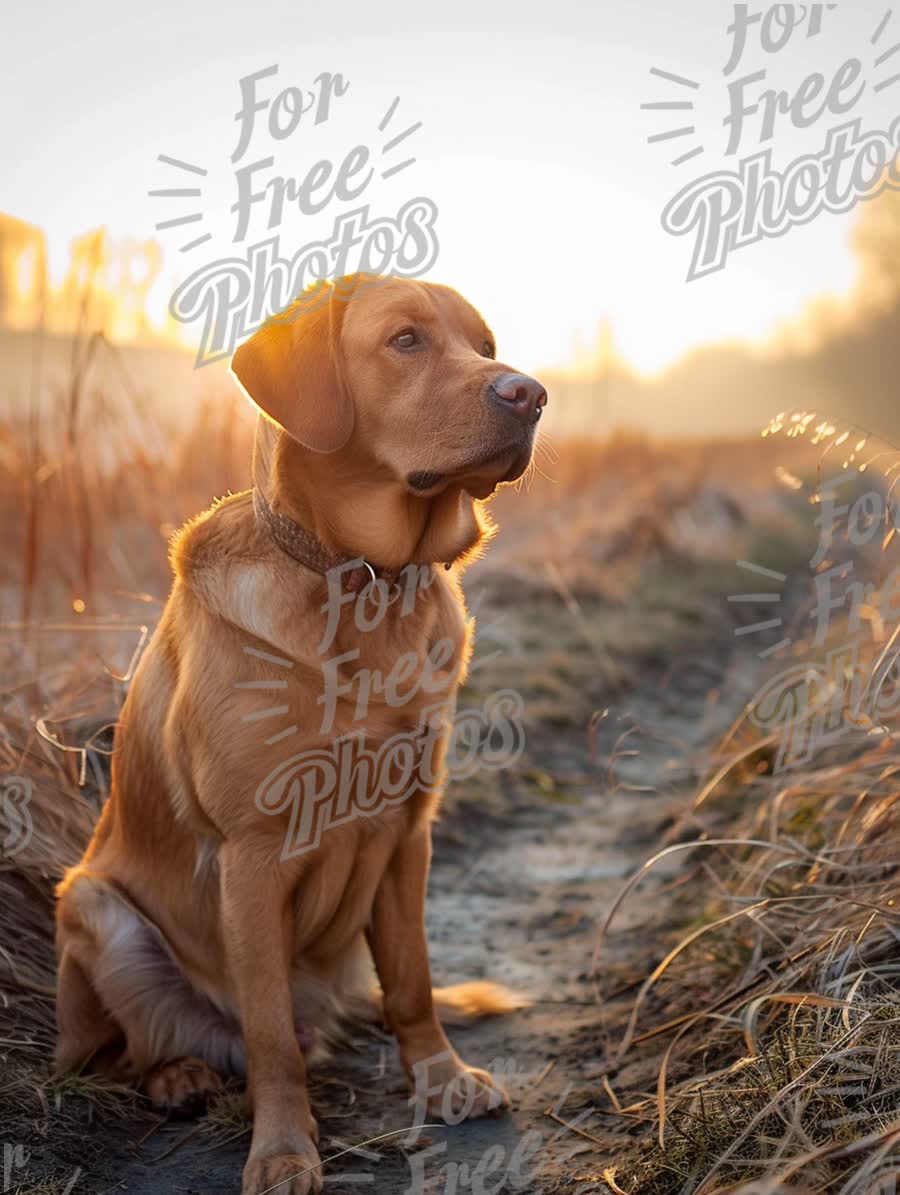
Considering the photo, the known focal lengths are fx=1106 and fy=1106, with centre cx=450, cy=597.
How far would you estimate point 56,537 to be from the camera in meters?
5.52

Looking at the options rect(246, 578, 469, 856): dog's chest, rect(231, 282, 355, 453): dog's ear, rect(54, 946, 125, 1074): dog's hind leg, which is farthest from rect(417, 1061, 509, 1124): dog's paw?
rect(231, 282, 355, 453): dog's ear

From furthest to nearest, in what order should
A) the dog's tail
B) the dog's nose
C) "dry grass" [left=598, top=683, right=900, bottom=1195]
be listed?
1. the dog's tail
2. the dog's nose
3. "dry grass" [left=598, top=683, right=900, bottom=1195]

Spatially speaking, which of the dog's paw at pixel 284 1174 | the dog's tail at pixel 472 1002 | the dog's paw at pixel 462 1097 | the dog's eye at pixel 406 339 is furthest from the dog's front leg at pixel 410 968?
the dog's eye at pixel 406 339

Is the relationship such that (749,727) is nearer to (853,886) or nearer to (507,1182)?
(853,886)

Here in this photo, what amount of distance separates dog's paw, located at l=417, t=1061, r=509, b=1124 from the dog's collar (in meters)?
1.17

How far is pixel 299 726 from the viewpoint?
92.4 inches

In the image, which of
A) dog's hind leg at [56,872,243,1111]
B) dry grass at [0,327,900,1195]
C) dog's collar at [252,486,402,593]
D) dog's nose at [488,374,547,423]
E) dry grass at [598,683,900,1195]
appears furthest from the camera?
dog's hind leg at [56,872,243,1111]

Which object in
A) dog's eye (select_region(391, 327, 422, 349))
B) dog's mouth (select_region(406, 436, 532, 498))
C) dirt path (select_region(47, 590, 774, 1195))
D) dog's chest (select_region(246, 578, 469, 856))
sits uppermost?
dog's eye (select_region(391, 327, 422, 349))

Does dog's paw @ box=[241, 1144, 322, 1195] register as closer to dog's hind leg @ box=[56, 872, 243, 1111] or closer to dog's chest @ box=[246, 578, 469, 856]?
dog's hind leg @ box=[56, 872, 243, 1111]

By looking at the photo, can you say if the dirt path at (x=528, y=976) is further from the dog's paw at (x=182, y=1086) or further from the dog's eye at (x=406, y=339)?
the dog's eye at (x=406, y=339)

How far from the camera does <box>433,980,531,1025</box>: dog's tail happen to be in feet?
9.83

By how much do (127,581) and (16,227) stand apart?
1.95 meters

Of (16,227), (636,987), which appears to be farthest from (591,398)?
(636,987)

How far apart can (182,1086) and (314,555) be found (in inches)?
50.5
